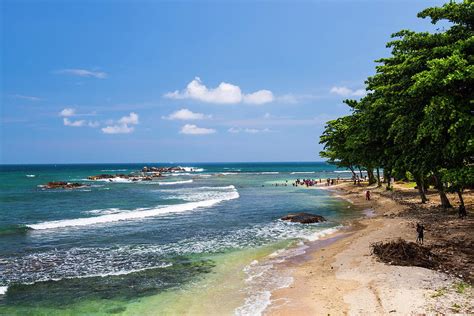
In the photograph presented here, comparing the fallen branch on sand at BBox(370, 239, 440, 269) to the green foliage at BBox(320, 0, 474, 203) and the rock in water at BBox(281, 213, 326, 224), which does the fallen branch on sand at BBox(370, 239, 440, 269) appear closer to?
the green foliage at BBox(320, 0, 474, 203)

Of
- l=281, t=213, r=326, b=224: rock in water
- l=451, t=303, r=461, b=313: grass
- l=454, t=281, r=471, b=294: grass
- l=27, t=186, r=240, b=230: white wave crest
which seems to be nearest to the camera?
l=451, t=303, r=461, b=313: grass

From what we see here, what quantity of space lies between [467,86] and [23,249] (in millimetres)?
26189

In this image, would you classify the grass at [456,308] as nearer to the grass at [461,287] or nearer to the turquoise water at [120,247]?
the grass at [461,287]

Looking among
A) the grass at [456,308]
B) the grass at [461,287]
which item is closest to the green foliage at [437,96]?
the grass at [461,287]

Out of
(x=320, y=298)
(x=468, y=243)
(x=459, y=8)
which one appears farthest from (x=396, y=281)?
(x=459, y=8)

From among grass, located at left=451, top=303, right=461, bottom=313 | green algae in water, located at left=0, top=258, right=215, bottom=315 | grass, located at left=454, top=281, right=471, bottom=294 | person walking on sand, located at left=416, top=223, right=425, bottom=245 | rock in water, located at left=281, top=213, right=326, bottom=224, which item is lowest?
green algae in water, located at left=0, top=258, right=215, bottom=315

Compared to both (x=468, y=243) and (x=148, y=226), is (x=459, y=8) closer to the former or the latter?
(x=468, y=243)

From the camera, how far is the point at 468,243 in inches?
701

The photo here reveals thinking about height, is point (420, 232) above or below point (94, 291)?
above

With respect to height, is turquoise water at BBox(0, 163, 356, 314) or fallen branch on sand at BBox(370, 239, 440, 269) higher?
fallen branch on sand at BBox(370, 239, 440, 269)

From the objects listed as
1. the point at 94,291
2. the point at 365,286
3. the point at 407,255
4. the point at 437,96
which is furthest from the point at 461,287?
the point at 94,291

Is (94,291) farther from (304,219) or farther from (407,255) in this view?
(304,219)

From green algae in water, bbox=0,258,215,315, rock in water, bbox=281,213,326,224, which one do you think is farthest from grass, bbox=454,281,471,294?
rock in water, bbox=281,213,326,224

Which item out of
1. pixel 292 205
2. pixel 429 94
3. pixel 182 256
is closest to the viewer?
pixel 429 94
